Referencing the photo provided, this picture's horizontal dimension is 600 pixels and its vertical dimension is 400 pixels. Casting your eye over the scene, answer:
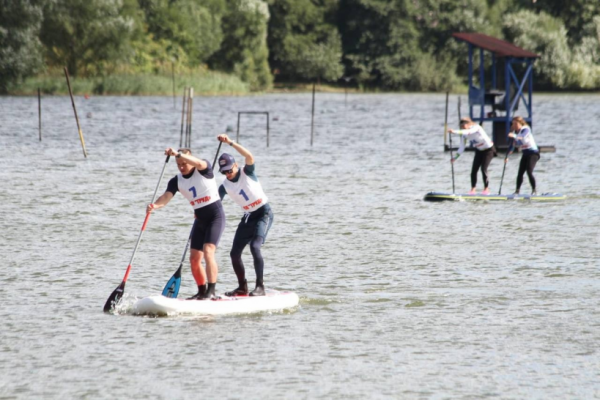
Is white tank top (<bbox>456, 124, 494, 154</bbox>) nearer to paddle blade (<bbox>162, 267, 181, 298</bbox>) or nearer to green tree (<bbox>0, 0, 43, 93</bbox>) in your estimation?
paddle blade (<bbox>162, 267, 181, 298</bbox>)

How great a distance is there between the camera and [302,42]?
394ft

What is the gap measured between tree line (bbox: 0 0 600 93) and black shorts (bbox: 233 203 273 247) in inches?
2691

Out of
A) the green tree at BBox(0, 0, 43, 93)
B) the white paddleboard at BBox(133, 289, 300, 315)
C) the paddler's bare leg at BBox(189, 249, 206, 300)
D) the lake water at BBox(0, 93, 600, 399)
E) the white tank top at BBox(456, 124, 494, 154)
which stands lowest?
the lake water at BBox(0, 93, 600, 399)

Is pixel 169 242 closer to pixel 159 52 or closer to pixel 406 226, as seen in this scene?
pixel 406 226

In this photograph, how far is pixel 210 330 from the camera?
1358 cm

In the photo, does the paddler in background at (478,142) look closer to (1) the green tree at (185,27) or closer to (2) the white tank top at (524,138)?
(2) the white tank top at (524,138)

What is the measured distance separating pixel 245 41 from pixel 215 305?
95500 millimetres

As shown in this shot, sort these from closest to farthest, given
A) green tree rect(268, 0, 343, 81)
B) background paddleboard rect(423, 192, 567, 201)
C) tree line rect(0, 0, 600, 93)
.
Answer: background paddleboard rect(423, 192, 567, 201) < tree line rect(0, 0, 600, 93) < green tree rect(268, 0, 343, 81)

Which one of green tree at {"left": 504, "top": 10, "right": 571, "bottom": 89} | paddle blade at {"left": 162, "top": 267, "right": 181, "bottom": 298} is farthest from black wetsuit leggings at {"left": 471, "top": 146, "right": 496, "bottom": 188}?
green tree at {"left": 504, "top": 10, "right": 571, "bottom": 89}

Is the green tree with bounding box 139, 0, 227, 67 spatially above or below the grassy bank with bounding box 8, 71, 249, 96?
above

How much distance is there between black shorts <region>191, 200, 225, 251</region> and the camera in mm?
14219

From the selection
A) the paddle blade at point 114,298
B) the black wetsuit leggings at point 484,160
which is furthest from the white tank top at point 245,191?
the black wetsuit leggings at point 484,160

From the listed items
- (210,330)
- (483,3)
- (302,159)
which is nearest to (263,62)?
(483,3)

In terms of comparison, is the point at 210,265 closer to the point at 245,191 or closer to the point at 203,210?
the point at 203,210
